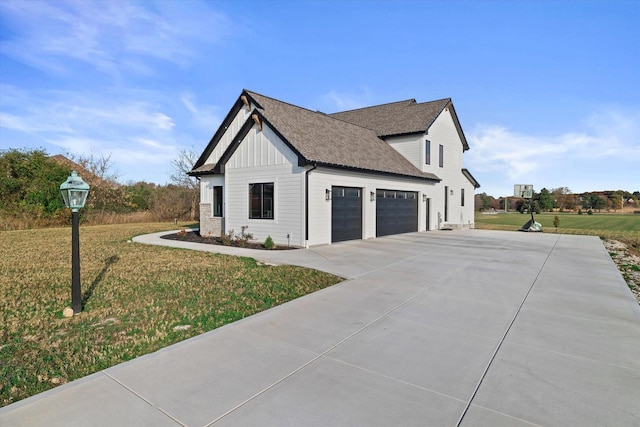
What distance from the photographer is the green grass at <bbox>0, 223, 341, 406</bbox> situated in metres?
3.56

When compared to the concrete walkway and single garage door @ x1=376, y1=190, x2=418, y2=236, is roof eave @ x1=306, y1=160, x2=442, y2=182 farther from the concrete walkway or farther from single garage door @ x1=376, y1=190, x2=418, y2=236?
the concrete walkway

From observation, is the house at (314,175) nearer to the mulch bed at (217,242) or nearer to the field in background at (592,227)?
the mulch bed at (217,242)

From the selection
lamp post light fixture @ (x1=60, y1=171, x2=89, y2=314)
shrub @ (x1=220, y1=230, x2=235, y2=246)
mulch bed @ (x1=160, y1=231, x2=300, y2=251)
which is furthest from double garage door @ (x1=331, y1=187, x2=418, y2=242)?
lamp post light fixture @ (x1=60, y1=171, x2=89, y2=314)

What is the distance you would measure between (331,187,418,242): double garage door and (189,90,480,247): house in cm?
5

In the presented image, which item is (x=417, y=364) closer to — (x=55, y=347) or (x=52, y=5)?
(x=55, y=347)

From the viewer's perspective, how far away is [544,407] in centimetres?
268

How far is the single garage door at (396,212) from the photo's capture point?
16.1 m

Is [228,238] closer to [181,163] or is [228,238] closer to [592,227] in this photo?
[181,163]

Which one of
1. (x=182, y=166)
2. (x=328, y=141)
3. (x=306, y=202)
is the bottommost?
(x=306, y=202)

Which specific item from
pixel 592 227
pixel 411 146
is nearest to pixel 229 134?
pixel 411 146

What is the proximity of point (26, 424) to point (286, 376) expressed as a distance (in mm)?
2093

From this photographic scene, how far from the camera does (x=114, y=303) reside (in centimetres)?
561

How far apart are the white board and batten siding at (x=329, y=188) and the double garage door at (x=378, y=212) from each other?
0.27 metres

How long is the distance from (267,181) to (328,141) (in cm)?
366
